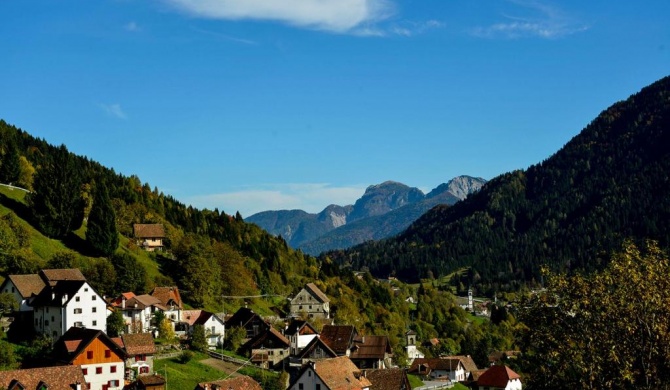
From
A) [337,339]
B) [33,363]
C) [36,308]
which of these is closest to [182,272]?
[337,339]

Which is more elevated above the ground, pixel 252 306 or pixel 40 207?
pixel 40 207

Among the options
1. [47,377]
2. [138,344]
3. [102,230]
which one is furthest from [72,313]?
[102,230]

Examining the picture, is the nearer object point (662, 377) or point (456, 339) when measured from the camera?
point (662, 377)

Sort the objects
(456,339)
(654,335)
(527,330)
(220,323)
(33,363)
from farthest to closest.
Result: (456,339) < (220,323) < (33,363) < (527,330) < (654,335)

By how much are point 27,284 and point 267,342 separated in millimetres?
30273

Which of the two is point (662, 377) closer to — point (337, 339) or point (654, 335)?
point (654, 335)

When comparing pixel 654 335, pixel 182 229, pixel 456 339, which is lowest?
pixel 456 339

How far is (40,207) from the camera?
11181 centimetres

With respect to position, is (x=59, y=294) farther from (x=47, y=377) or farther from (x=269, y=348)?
(x=269, y=348)

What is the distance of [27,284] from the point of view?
83.5 metres

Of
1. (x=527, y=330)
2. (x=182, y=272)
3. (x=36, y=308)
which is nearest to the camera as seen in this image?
(x=527, y=330)

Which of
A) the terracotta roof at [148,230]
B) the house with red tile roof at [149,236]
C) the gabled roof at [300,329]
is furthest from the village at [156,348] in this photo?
the terracotta roof at [148,230]

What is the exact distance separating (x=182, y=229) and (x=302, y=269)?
29.3 meters

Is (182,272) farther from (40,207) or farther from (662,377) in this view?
(662,377)
